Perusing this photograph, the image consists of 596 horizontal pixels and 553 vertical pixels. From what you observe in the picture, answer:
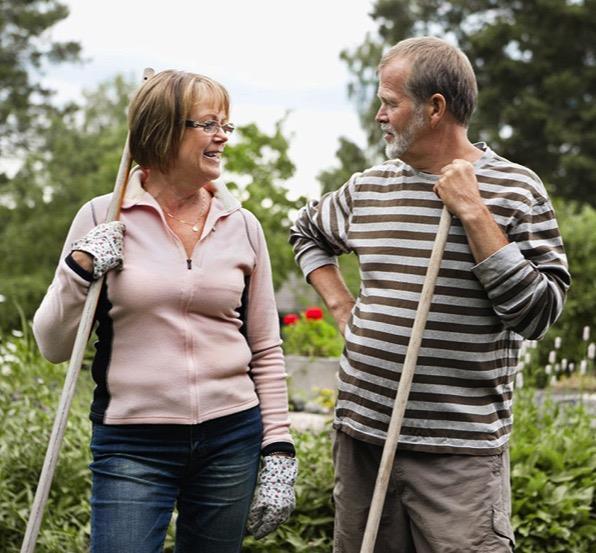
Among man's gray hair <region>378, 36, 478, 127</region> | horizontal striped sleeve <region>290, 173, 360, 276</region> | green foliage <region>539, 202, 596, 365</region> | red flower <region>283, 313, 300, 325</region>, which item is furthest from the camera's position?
green foliage <region>539, 202, 596, 365</region>

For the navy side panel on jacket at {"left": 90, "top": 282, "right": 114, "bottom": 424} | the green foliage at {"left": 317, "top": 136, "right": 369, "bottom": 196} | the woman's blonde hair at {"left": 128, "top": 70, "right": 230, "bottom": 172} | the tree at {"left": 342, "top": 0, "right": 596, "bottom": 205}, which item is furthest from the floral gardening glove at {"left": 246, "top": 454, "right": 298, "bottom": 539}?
the green foliage at {"left": 317, "top": 136, "right": 369, "bottom": 196}

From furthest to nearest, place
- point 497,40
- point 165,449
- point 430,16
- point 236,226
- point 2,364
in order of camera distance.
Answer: point 430,16
point 497,40
point 2,364
point 236,226
point 165,449

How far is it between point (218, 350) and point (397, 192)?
0.71 metres

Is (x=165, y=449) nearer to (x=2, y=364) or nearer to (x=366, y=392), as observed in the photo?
(x=366, y=392)

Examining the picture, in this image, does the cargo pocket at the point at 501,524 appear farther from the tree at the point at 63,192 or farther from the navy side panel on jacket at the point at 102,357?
the tree at the point at 63,192

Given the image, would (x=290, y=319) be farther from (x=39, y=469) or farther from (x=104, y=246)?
(x=104, y=246)

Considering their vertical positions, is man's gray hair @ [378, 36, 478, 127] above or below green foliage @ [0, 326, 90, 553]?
above

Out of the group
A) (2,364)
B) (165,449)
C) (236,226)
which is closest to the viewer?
(165,449)

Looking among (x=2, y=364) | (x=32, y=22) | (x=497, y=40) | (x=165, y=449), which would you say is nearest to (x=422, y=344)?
(x=165, y=449)

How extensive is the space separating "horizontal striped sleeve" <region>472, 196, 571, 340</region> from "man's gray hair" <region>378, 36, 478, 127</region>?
0.37m

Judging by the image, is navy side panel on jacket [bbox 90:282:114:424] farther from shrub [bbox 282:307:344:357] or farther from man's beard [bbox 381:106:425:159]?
shrub [bbox 282:307:344:357]

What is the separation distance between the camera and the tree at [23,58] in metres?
27.0

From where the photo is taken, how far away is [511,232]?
2764 mm

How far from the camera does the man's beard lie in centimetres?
285
